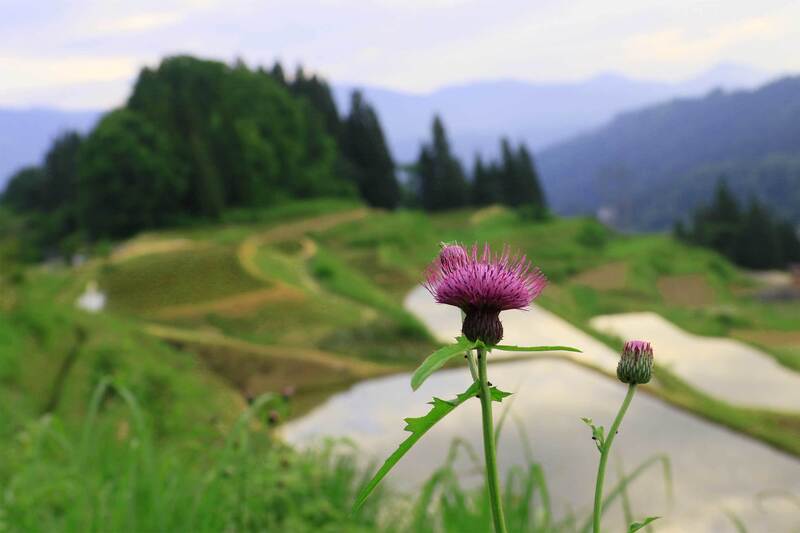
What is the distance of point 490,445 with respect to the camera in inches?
18.8

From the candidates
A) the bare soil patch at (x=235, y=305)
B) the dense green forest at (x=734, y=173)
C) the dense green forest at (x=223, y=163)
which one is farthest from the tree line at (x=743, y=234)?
the dense green forest at (x=734, y=173)

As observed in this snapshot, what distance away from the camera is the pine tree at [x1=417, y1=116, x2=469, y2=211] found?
49562mm

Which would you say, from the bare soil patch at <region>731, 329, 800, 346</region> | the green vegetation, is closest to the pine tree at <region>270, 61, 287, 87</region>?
the green vegetation

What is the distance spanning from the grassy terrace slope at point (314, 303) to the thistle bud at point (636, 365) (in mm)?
154

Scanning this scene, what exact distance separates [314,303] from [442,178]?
123 feet

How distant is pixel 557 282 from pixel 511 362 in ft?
62.1

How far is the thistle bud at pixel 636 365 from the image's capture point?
0.57 meters

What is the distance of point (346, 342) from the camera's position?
1095cm

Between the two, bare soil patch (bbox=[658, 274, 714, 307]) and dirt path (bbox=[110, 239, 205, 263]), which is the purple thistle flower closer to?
dirt path (bbox=[110, 239, 205, 263])

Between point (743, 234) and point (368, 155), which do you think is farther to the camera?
point (743, 234)

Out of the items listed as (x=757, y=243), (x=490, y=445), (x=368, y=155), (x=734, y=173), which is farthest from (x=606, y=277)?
(x=734, y=173)

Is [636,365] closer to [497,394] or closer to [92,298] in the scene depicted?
[497,394]

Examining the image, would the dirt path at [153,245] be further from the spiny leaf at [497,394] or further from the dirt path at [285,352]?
the spiny leaf at [497,394]

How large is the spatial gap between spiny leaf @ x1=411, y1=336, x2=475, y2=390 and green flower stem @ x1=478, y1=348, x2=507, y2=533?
0.6 inches
